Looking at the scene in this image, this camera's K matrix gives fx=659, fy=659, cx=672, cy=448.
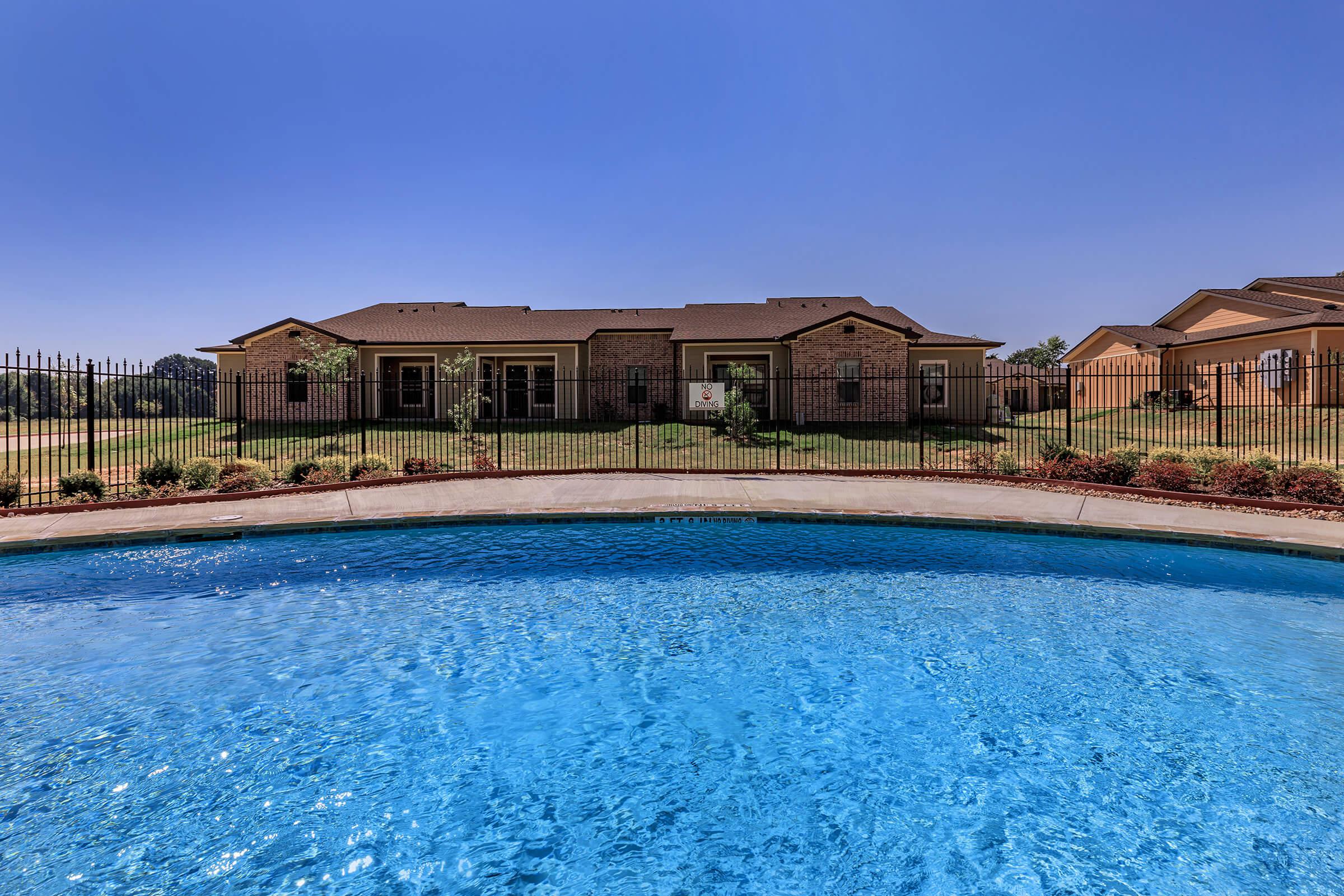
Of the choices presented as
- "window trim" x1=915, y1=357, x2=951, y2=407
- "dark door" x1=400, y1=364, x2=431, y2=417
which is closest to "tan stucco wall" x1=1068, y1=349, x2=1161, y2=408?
"window trim" x1=915, y1=357, x2=951, y2=407

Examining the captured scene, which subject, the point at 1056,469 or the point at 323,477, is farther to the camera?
the point at 1056,469

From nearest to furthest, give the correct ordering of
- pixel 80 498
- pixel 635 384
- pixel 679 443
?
pixel 80 498, pixel 679 443, pixel 635 384

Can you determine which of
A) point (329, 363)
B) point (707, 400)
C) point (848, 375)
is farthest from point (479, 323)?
point (848, 375)

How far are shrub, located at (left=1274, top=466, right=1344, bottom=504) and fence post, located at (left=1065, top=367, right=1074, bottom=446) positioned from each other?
12.0 feet

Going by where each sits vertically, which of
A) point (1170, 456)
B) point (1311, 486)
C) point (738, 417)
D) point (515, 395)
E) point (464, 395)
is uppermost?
point (515, 395)

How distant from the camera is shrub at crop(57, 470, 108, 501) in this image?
11609 millimetres

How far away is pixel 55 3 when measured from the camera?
12.0 meters

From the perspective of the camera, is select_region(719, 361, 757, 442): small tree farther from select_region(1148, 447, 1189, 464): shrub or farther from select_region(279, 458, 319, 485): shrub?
select_region(279, 458, 319, 485): shrub

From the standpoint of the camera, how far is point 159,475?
12.6m

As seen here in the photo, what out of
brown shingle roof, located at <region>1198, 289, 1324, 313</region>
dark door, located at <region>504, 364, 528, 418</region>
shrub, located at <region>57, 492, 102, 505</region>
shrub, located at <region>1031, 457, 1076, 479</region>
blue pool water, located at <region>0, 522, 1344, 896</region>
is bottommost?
blue pool water, located at <region>0, 522, 1344, 896</region>

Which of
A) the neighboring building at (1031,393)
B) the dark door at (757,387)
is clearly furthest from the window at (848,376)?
the neighboring building at (1031,393)

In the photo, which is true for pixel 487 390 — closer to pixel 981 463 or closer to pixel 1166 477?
pixel 981 463

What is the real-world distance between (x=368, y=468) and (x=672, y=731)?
39.6 feet

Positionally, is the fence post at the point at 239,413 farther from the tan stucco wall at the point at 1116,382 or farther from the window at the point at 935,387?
the tan stucco wall at the point at 1116,382
